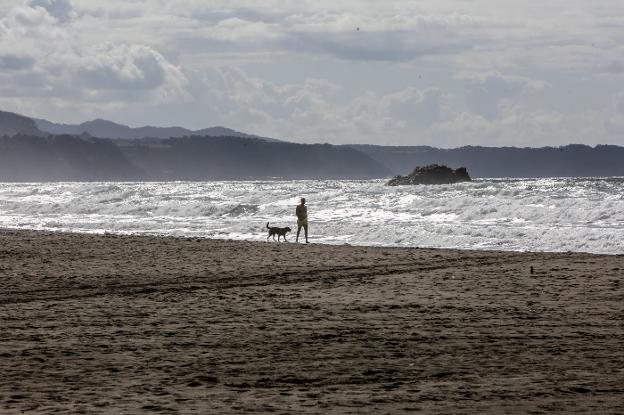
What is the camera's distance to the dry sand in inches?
265

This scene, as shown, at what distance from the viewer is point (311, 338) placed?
9156 mm

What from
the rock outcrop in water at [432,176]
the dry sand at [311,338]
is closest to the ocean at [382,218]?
the dry sand at [311,338]

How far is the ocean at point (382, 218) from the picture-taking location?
26.1 m

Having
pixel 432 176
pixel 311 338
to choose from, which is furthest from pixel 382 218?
pixel 432 176

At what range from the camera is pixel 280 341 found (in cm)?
902

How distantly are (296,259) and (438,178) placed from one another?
65.7 meters

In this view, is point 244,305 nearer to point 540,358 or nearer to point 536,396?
point 540,358

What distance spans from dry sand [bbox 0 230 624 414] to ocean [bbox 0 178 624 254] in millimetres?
9099

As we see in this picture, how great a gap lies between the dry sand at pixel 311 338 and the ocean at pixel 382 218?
910 centimetres

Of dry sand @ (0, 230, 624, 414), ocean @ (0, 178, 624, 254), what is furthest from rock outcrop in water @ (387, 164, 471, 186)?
dry sand @ (0, 230, 624, 414)

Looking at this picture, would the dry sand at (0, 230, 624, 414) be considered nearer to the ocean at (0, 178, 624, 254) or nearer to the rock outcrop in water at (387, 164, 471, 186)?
the ocean at (0, 178, 624, 254)

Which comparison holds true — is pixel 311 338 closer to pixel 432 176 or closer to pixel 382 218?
pixel 382 218

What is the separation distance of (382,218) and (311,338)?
28183 millimetres

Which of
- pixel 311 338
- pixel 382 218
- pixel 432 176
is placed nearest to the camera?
pixel 311 338
